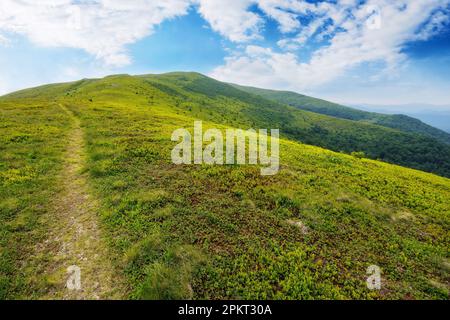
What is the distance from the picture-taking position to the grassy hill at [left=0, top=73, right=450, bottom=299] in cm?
978

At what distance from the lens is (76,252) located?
37.0 ft

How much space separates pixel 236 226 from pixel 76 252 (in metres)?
7.64

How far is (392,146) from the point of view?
179 metres

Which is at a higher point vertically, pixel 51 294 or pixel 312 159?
pixel 312 159

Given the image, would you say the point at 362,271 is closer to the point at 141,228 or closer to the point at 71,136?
the point at 141,228

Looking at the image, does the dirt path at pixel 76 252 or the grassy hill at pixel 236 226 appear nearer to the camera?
the dirt path at pixel 76 252

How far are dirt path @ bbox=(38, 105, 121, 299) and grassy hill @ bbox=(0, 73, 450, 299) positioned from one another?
331 millimetres

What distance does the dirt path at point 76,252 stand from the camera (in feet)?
30.7

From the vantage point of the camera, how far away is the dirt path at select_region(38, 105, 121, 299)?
937cm

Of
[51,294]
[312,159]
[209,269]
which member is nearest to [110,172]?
[51,294]

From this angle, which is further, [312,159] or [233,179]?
[312,159]

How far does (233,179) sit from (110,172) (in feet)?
31.4

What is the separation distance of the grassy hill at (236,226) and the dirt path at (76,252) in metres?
0.33

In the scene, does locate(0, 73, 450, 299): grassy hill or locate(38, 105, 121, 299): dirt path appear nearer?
locate(38, 105, 121, 299): dirt path
